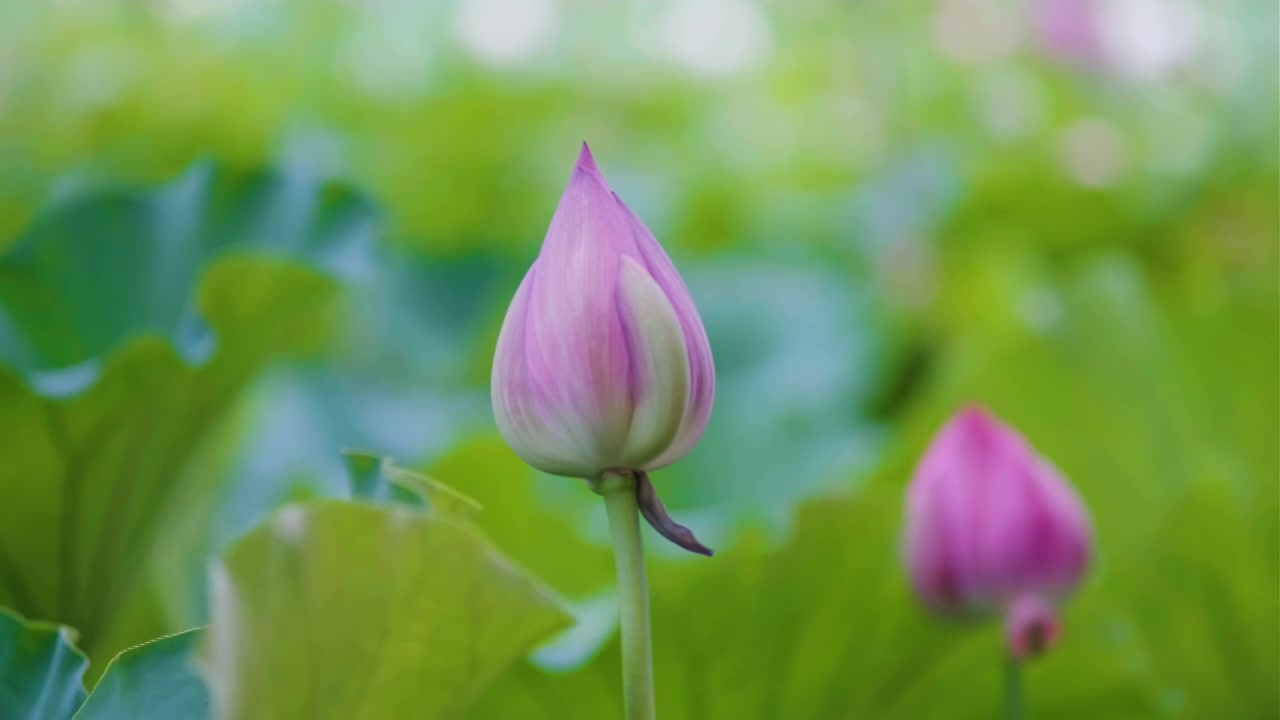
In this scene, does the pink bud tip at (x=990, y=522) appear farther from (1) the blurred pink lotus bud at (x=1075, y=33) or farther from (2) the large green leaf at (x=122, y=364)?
(1) the blurred pink lotus bud at (x=1075, y=33)

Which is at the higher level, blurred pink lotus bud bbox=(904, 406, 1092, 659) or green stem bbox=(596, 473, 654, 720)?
green stem bbox=(596, 473, 654, 720)

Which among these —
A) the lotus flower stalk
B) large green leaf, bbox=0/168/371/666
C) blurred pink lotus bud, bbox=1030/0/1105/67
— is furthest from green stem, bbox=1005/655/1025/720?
blurred pink lotus bud, bbox=1030/0/1105/67

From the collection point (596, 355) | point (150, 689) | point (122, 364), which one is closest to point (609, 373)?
point (596, 355)

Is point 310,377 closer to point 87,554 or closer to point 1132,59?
point 87,554

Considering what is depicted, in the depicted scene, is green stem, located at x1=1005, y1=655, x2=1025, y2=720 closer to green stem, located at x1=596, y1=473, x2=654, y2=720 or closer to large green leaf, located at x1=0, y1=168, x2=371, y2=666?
green stem, located at x1=596, y1=473, x2=654, y2=720

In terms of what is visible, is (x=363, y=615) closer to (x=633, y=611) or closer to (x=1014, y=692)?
(x=633, y=611)

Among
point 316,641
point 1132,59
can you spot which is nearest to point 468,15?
point 1132,59

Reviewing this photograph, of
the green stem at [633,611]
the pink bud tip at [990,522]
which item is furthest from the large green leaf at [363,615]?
the pink bud tip at [990,522]
